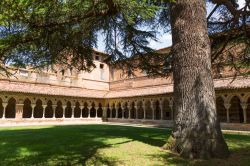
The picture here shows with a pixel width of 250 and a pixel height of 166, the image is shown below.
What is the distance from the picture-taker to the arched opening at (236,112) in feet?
68.9

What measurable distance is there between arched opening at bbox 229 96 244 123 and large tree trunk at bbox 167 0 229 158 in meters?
16.3

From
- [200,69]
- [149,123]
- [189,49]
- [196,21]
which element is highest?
[196,21]

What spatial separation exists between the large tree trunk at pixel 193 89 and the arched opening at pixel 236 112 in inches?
641

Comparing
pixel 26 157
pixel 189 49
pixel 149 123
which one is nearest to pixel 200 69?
pixel 189 49

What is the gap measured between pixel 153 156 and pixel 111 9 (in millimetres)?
4005

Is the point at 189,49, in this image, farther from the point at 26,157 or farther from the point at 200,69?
the point at 26,157

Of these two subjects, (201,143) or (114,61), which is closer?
(201,143)

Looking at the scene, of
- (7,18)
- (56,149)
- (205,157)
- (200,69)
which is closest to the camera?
(7,18)

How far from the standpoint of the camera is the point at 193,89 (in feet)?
21.6

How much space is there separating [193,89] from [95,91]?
25.1m

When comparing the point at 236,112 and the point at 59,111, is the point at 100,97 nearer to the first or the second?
the point at 59,111

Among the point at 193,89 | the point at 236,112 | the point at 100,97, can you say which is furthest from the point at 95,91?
the point at 193,89

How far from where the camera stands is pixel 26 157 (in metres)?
6.11

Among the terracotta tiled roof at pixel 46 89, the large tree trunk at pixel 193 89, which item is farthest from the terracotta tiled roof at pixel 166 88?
the large tree trunk at pixel 193 89
